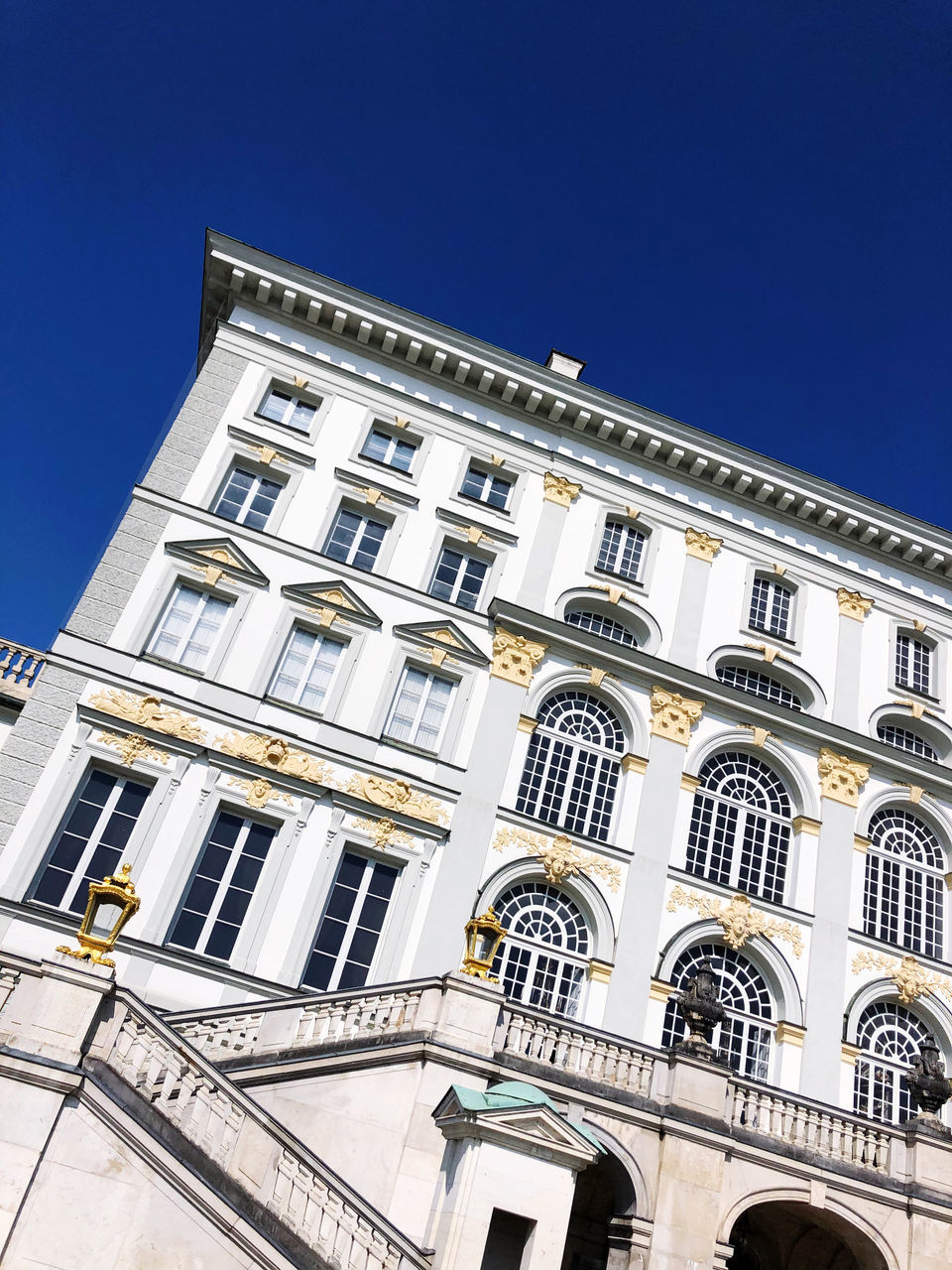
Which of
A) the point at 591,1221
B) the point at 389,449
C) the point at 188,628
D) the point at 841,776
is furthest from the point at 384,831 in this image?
the point at 841,776

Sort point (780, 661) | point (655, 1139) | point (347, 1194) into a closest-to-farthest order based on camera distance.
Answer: point (347, 1194)
point (655, 1139)
point (780, 661)

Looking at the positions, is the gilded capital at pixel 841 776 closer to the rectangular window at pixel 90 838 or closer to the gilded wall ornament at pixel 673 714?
the gilded wall ornament at pixel 673 714

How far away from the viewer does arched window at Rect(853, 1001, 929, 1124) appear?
81.0 ft

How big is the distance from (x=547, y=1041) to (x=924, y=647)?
2025 centimetres

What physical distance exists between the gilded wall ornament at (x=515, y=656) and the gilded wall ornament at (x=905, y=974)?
34.2ft

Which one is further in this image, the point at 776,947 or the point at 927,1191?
the point at 776,947

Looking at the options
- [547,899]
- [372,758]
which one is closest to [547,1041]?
[547,899]

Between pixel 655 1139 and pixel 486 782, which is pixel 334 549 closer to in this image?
pixel 486 782

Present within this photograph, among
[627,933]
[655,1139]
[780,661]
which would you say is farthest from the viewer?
[780,661]

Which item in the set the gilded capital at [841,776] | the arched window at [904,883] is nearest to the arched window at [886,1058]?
the arched window at [904,883]

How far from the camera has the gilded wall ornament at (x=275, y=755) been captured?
77.7 feet

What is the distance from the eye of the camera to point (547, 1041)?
1791 centimetres

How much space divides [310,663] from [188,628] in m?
2.92

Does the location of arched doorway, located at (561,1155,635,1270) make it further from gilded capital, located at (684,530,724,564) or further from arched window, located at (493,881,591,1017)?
gilded capital, located at (684,530,724,564)
